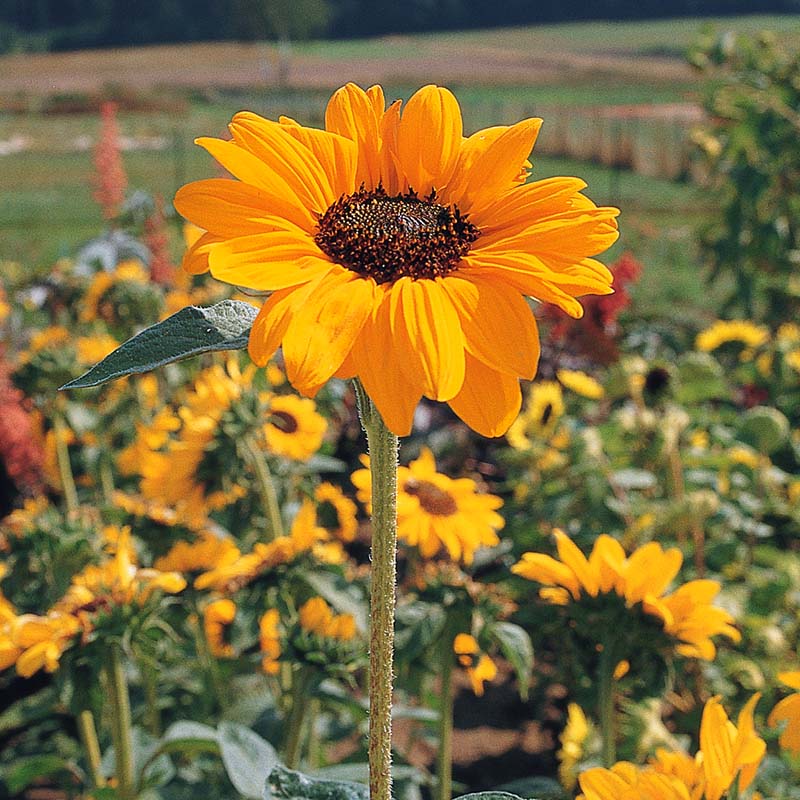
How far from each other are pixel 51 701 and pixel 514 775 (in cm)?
78

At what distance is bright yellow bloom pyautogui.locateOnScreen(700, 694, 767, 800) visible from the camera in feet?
2.15

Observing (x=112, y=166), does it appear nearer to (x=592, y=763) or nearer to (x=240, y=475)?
(x=240, y=475)

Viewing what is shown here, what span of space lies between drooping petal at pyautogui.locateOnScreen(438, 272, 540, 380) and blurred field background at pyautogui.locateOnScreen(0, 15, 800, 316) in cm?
433

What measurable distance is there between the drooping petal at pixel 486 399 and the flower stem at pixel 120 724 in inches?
24.5

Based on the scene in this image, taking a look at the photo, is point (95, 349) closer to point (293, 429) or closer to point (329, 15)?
point (293, 429)

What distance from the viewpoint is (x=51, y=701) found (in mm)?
1421

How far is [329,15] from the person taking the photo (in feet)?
45.0

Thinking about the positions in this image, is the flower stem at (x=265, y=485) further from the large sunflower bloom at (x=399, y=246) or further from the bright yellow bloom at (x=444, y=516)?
the large sunflower bloom at (x=399, y=246)

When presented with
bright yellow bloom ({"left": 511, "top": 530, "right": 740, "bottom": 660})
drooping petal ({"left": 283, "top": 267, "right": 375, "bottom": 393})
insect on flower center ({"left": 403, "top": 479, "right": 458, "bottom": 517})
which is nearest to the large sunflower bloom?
drooping petal ({"left": 283, "top": 267, "right": 375, "bottom": 393})

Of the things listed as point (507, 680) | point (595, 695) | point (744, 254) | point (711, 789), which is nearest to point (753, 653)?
point (595, 695)

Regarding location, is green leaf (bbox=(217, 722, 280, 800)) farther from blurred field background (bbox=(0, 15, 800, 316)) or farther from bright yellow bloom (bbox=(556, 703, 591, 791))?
blurred field background (bbox=(0, 15, 800, 316))

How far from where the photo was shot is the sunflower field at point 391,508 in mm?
542

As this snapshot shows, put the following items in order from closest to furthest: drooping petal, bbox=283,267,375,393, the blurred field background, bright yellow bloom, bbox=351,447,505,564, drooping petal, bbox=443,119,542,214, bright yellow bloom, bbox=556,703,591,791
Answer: drooping petal, bbox=283,267,375,393
drooping petal, bbox=443,119,542,214
bright yellow bloom, bbox=556,703,591,791
bright yellow bloom, bbox=351,447,505,564
the blurred field background

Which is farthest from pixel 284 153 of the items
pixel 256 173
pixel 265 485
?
pixel 265 485
